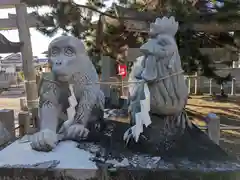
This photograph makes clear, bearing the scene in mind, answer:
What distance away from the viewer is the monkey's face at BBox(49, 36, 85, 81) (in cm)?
127

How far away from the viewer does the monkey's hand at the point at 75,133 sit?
1.30 metres

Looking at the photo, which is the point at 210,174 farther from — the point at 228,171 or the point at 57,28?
the point at 57,28

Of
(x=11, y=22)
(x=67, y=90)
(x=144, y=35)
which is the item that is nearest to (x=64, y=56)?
(x=67, y=90)

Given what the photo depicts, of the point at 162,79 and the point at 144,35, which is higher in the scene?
the point at 144,35

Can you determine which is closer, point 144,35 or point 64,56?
point 64,56

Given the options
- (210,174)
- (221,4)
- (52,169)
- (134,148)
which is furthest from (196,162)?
(221,4)

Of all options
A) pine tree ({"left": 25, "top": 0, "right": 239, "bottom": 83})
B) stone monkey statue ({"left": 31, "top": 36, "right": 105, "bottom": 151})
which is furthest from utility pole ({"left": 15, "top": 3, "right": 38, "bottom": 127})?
stone monkey statue ({"left": 31, "top": 36, "right": 105, "bottom": 151})

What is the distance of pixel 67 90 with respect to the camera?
1.35 m

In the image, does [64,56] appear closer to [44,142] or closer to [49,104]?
[49,104]

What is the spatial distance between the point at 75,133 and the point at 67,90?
8.3 inches

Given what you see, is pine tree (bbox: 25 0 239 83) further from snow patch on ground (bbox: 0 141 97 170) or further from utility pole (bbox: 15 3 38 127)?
snow patch on ground (bbox: 0 141 97 170)

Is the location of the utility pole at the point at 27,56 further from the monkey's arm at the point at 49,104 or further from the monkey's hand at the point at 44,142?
the monkey's hand at the point at 44,142

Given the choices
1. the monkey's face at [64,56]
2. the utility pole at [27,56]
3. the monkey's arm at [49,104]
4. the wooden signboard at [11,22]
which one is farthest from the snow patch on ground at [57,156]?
the wooden signboard at [11,22]

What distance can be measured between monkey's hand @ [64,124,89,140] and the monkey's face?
0.23 m
